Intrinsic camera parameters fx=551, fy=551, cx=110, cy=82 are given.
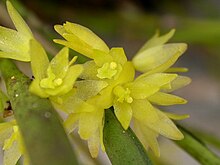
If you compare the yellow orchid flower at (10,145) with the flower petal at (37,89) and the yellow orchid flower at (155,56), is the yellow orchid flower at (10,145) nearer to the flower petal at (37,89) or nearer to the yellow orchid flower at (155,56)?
the flower petal at (37,89)

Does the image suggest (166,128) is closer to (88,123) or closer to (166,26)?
(88,123)

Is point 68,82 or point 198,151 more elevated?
point 68,82

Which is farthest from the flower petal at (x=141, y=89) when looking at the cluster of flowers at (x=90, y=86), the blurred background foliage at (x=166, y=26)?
the blurred background foliage at (x=166, y=26)

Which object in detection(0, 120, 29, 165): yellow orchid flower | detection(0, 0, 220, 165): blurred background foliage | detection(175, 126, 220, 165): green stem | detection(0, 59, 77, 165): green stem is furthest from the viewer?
detection(0, 0, 220, 165): blurred background foliage

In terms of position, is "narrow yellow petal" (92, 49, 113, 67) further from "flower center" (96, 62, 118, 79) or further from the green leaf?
the green leaf

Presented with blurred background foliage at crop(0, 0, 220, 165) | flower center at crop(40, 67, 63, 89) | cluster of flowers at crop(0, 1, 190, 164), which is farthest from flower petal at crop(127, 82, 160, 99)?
blurred background foliage at crop(0, 0, 220, 165)

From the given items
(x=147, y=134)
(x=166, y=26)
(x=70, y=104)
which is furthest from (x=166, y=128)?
(x=166, y=26)
